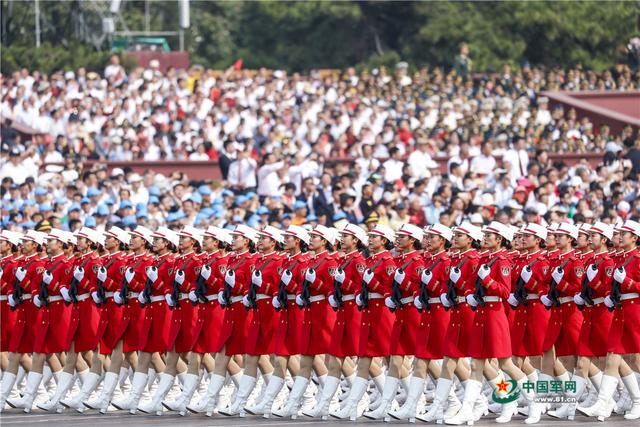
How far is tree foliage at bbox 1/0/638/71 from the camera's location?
48031mm

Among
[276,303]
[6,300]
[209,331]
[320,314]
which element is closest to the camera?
[320,314]

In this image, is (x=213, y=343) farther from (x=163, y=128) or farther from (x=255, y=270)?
(x=163, y=128)

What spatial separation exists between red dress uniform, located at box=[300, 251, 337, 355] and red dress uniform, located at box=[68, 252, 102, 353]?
8.49 ft

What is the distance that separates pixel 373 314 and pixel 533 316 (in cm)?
157

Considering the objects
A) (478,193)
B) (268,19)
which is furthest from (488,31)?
(478,193)

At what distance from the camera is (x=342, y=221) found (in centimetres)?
2636

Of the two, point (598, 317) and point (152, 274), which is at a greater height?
point (598, 317)

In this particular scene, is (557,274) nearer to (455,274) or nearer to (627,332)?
(627,332)

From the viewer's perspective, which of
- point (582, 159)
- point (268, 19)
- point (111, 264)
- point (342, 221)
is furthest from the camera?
point (268, 19)

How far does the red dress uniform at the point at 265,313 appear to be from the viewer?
820 inches

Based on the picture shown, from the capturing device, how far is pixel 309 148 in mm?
34250

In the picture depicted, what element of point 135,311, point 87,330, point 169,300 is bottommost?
point 87,330

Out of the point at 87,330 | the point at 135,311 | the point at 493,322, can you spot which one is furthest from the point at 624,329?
the point at 87,330

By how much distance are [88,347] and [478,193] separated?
8.39 meters
